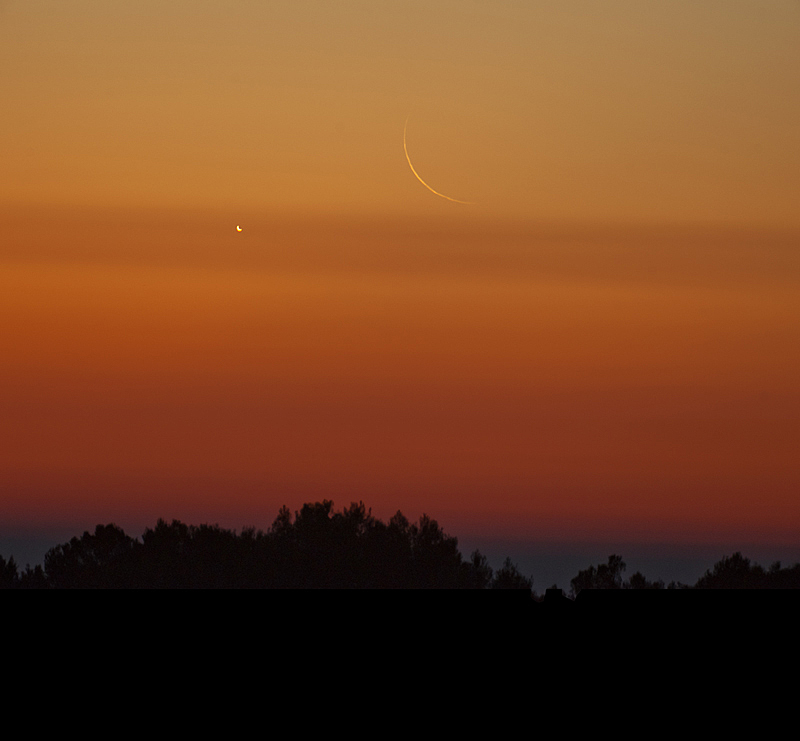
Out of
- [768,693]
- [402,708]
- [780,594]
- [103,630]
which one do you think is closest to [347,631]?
[402,708]

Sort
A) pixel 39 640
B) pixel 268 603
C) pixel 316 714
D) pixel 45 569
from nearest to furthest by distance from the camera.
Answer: pixel 316 714 → pixel 39 640 → pixel 268 603 → pixel 45 569

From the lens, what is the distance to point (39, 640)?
16.8 metres

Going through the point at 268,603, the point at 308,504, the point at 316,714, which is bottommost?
the point at 316,714

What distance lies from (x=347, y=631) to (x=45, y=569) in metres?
137

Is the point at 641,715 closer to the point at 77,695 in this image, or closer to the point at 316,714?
the point at 316,714

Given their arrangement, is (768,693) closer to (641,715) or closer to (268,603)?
(641,715)

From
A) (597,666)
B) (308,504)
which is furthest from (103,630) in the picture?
(308,504)

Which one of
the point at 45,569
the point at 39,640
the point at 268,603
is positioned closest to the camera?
the point at 39,640

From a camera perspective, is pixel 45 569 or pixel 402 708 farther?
pixel 45 569

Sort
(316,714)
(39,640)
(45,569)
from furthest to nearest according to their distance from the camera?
(45,569), (39,640), (316,714)

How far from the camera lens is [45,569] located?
148 metres

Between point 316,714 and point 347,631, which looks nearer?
point 316,714

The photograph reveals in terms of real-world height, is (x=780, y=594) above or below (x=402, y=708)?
above

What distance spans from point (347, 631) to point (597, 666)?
328 centimetres
